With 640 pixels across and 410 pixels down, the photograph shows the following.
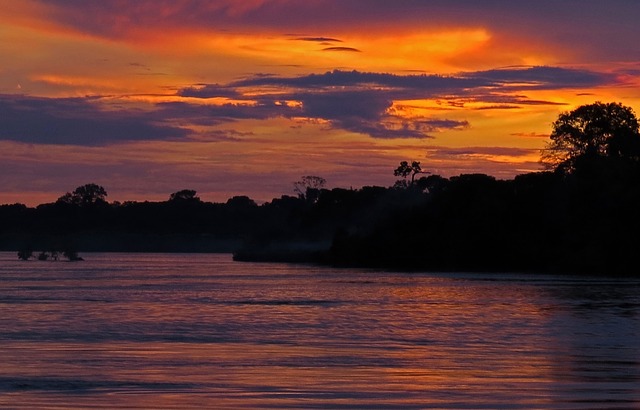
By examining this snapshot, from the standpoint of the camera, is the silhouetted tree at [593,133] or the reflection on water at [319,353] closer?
the reflection on water at [319,353]

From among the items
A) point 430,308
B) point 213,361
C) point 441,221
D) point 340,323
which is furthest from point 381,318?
point 441,221

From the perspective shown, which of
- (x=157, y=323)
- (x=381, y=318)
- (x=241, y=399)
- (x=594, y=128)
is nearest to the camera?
(x=241, y=399)

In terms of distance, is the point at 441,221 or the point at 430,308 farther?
the point at 441,221

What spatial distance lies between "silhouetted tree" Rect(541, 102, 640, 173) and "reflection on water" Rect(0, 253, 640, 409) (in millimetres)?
63470

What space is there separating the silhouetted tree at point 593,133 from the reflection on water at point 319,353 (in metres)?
63.5

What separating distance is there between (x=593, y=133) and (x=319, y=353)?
95688 mm

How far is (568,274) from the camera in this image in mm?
110250

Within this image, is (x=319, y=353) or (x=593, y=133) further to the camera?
(x=593, y=133)

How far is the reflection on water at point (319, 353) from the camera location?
20.8 meters

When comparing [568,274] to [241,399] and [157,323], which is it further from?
[241,399]

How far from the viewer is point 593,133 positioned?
4744 inches

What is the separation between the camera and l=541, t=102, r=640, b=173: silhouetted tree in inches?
4626

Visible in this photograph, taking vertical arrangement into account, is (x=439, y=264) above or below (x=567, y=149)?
below

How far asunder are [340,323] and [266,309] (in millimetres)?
8939
